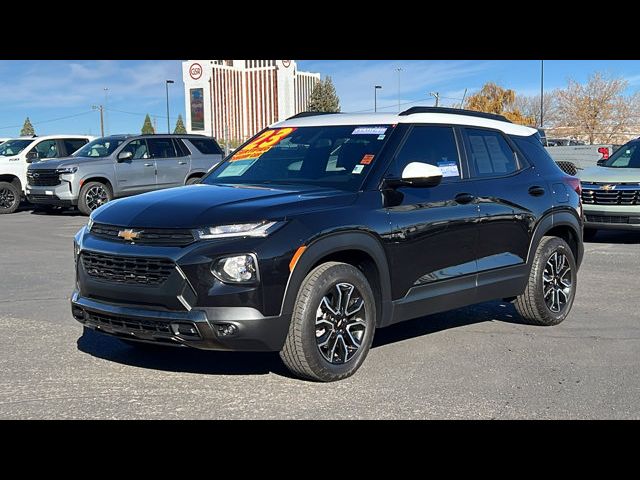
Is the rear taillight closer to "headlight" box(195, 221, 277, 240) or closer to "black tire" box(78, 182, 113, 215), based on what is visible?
"black tire" box(78, 182, 113, 215)

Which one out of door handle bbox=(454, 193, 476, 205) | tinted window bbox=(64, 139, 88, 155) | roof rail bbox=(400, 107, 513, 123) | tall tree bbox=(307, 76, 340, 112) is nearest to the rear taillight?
roof rail bbox=(400, 107, 513, 123)

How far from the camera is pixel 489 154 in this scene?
6594mm

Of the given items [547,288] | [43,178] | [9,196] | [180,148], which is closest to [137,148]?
[180,148]

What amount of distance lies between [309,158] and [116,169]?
1306cm

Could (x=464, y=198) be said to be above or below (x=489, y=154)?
below

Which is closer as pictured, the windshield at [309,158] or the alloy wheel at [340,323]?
the alloy wheel at [340,323]

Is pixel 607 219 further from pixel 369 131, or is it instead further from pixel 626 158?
pixel 369 131

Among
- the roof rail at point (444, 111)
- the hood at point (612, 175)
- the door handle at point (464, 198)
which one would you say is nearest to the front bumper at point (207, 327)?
the door handle at point (464, 198)

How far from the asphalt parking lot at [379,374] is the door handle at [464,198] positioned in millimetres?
1137

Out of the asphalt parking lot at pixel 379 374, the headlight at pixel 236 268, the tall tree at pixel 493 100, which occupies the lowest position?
the asphalt parking lot at pixel 379 374

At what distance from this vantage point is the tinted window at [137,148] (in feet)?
60.6

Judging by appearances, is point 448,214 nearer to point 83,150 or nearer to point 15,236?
point 15,236

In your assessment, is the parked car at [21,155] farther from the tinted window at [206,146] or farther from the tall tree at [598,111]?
the tall tree at [598,111]
